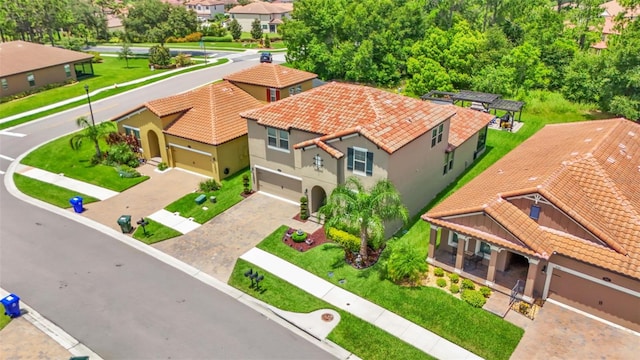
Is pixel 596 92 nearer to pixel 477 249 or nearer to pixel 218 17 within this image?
pixel 477 249

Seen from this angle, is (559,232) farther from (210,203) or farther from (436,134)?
(210,203)

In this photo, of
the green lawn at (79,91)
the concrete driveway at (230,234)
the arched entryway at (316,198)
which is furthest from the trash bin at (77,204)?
the green lawn at (79,91)

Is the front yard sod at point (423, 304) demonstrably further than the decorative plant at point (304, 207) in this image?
No

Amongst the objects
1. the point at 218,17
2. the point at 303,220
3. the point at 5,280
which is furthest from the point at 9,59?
the point at 218,17

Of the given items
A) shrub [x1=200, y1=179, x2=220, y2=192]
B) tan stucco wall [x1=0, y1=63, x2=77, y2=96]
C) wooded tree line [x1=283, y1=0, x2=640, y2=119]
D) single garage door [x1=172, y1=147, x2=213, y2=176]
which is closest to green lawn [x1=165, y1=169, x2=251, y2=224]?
shrub [x1=200, y1=179, x2=220, y2=192]

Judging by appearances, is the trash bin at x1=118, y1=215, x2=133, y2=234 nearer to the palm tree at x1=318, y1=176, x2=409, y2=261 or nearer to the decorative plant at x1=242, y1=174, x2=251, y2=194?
the decorative plant at x1=242, y1=174, x2=251, y2=194

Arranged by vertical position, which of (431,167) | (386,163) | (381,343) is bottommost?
(381,343)

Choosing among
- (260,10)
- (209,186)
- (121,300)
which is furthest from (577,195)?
(260,10)

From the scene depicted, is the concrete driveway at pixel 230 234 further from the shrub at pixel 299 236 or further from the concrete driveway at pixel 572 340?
the concrete driveway at pixel 572 340
